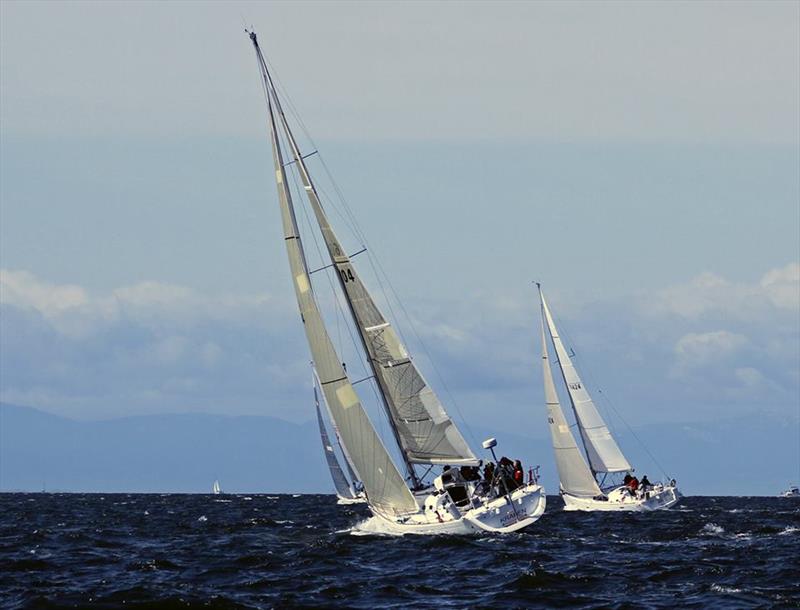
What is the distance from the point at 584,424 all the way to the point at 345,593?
44.9 meters

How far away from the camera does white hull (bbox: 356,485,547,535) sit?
41562mm

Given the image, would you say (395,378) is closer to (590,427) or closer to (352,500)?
(590,427)

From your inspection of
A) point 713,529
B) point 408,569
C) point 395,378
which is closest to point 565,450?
point 713,529

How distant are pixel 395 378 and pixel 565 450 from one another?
25.9m

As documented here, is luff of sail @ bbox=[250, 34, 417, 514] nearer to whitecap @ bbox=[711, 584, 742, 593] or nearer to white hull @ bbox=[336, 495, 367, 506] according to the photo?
whitecap @ bbox=[711, 584, 742, 593]

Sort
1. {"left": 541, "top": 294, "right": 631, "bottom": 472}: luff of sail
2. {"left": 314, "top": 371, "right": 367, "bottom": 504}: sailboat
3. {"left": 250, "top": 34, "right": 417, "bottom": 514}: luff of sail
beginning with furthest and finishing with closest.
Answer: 1. {"left": 314, "top": 371, "right": 367, "bottom": 504}: sailboat
2. {"left": 541, "top": 294, "right": 631, "bottom": 472}: luff of sail
3. {"left": 250, "top": 34, "right": 417, "bottom": 514}: luff of sail

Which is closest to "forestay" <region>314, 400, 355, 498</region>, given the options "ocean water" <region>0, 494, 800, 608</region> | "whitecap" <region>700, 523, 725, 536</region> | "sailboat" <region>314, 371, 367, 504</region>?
"sailboat" <region>314, 371, 367, 504</region>

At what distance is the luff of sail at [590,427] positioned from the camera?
71.6 m

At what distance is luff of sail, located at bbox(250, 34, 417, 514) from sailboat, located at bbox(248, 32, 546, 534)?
0.10 feet

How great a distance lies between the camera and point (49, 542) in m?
45.3

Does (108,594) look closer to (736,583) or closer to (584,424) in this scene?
(736,583)

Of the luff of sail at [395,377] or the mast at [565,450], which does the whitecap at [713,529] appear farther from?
the mast at [565,450]

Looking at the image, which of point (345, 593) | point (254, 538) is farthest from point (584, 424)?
point (345, 593)

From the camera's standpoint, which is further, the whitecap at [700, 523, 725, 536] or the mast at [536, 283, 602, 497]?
the mast at [536, 283, 602, 497]
